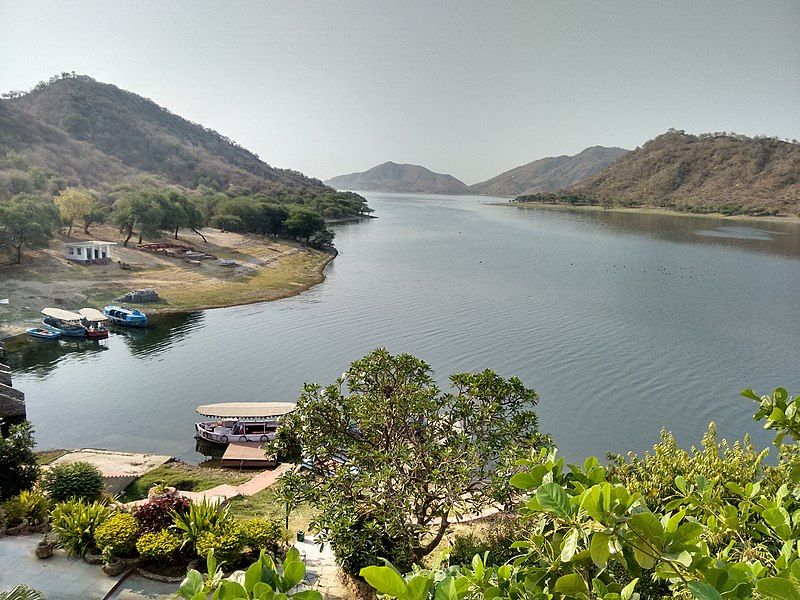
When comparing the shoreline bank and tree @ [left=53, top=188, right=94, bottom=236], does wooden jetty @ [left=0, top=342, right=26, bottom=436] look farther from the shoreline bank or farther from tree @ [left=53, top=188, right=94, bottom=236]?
the shoreline bank

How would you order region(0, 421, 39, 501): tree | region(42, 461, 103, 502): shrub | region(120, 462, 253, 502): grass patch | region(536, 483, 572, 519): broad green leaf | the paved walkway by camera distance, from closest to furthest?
1. region(536, 483, 572, 519): broad green leaf
2. the paved walkway
3. region(42, 461, 103, 502): shrub
4. region(0, 421, 39, 501): tree
5. region(120, 462, 253, 502): grass patch

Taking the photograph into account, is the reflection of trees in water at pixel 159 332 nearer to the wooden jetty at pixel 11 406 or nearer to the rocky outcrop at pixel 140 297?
the rocky outcrop at pixel 140 297

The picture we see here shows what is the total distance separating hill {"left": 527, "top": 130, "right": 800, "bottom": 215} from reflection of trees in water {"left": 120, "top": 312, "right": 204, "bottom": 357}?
129m

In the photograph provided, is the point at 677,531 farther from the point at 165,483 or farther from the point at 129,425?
the point at 129,425

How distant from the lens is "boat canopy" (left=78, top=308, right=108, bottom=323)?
3114cm

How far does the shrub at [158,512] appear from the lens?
33.7 feet

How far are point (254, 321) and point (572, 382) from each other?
69.4 ft

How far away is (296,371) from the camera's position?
2666 cm

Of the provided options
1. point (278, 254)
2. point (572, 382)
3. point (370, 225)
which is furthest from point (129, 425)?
point (370, 225)

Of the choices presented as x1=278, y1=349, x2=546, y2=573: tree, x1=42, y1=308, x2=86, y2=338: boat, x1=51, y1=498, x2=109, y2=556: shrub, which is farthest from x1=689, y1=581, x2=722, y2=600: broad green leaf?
x1=42, y1=308, x2=86, y2=338: boat

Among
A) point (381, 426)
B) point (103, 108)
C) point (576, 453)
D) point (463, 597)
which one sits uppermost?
point (103, 108)

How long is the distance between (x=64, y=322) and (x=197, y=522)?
85.8 feet

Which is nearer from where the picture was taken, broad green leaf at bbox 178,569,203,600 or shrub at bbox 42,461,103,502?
broad green leaf at bbox 178,569,203,600

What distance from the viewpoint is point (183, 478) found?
1669 centimetres
